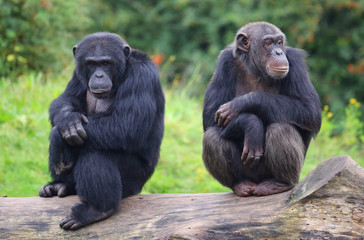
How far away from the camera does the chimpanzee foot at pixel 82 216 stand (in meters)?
5.16

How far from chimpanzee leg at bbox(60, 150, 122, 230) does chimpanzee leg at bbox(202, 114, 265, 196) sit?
98 cm

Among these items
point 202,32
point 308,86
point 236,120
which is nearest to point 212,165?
point 236,120

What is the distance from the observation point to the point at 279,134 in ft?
17.2

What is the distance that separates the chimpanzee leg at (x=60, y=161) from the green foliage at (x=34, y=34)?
5896 millimetres

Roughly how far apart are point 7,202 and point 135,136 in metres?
1.43

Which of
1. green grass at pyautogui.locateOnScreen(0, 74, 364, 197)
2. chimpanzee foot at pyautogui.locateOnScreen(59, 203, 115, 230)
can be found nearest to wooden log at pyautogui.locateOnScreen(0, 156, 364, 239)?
chimpanzee foot at pyautogui.locateOnScreen(59, 203, 115, 230)

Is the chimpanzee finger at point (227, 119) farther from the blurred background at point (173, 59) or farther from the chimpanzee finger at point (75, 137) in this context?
the blurred background at point (173, 59)

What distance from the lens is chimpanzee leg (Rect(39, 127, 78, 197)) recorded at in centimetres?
565

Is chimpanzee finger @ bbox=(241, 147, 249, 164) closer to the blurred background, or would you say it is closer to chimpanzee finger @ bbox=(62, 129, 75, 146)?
chimpanzee finger @ bbox=(62, 129, 75, 146)

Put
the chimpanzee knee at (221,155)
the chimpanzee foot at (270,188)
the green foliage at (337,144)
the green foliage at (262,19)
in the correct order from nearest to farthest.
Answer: the chimpanzee foot at (270,188), the chimpanzee knee at (221,155), the green foliage at (337,144), the green foliage at (262,19)

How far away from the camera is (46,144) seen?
9094mm

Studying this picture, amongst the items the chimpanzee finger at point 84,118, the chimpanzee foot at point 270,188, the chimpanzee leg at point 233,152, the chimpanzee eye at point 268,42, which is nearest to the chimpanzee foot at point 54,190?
the chimpanzee finger at point 84,118

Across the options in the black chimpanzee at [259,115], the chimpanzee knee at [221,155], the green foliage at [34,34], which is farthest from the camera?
the green foliage at [34,34]

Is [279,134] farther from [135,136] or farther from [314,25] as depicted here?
[314,25]
